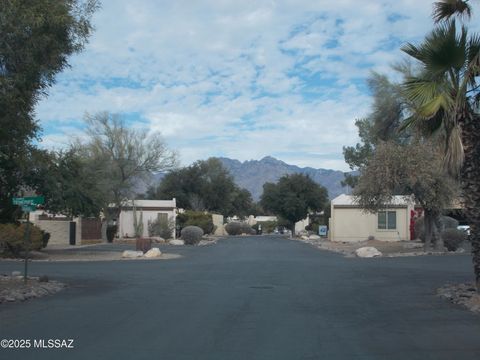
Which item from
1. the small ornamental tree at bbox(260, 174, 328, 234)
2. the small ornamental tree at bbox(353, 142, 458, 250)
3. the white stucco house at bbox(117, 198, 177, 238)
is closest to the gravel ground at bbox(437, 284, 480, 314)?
the small ornamental tree at bbox(353, 142, 458, 250)

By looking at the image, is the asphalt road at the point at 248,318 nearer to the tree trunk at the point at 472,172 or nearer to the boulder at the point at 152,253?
the tree trunk at the point at 472,172

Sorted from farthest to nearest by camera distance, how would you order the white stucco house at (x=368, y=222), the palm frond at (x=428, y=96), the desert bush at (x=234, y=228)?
1. the desert bush at (x=234, y=228)
2. the white stucco house at (x=368, y=222)
3. the palm frond at (x=428, y=96)

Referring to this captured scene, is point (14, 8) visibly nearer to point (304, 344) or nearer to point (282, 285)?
point (304, 344)

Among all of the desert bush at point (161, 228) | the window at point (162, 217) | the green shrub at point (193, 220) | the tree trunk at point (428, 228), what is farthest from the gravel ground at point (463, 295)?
the green shrub at point (193, 220)

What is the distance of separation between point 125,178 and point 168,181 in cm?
3097

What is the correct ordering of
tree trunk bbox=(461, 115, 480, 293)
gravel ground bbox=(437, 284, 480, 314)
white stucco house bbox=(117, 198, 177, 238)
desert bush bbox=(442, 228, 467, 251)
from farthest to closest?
white stucco house bbox=(117, 198, 177, 238) → desert bush bbox=(442, 228, 467, 251) → tree trunk bbox=(461, 115, 480, 293) → gravel ground bbox=(437, 284, 480, 314)

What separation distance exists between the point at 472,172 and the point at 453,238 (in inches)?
796

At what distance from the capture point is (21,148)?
47.0 feet

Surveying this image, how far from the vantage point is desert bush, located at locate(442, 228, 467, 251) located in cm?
3241

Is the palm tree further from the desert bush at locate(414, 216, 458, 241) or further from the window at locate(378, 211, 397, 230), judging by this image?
the window at locate(378, 211, 397, 230)

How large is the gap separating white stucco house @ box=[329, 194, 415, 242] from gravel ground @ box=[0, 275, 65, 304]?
30906 millimetres

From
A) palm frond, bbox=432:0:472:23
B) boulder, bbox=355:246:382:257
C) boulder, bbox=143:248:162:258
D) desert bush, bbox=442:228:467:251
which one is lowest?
boulder, bbox=143:248:162:258

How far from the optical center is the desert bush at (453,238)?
32.4 meters

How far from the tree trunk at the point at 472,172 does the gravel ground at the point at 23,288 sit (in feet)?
33.8
